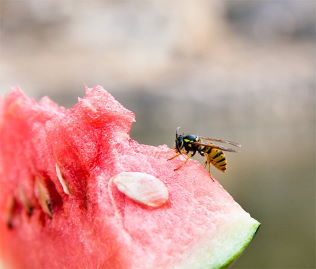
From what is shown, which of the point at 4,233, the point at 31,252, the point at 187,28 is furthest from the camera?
the point at 187,28

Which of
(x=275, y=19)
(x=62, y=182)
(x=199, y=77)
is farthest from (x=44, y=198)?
(x=275, y=19)

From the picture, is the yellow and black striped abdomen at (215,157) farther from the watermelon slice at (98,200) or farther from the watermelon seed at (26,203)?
the watermelon seed at (26,203)

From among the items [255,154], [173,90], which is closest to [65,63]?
[173,90]

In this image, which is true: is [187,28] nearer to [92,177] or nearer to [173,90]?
[173,90]

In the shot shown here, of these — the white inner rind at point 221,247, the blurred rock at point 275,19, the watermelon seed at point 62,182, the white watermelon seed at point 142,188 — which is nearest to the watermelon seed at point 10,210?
the watermelon seed at point 62,182

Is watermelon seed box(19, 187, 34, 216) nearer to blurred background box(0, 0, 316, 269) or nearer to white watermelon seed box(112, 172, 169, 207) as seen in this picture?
white watermelon seed box(112, 172, 169, 207)

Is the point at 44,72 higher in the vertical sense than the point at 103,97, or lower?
higher

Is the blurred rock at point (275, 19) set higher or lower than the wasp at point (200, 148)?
higher
